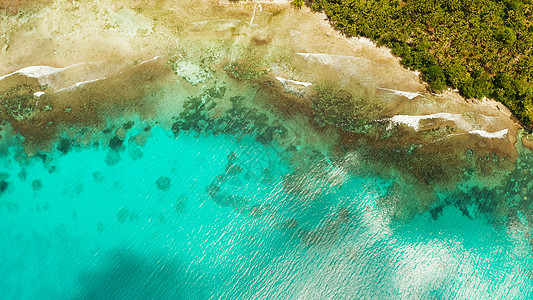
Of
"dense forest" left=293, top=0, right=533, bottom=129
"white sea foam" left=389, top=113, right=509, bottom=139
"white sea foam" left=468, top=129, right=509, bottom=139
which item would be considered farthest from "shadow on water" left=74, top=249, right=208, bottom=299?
"white sea foam" left=468, top=129, right=509, bottom=139

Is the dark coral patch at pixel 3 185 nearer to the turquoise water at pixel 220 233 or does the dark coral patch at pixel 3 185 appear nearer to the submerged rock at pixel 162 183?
the turquoise water at pixel 220 233

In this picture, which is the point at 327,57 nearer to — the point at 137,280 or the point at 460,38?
the point at 460,38

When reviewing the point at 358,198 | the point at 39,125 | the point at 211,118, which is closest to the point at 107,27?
the point at 39,125

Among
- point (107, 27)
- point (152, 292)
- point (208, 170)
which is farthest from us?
point (107, 27)

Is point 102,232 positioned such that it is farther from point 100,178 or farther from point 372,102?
point 372,102

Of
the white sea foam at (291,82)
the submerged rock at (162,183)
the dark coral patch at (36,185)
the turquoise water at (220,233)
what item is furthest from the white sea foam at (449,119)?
the dark coral patch at (36,185)

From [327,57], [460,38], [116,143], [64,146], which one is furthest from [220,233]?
[460,38]

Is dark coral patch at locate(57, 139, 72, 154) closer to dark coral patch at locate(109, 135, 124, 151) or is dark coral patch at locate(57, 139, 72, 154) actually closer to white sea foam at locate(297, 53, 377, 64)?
dark coral patch at locate(109, 135, 124, 151)
